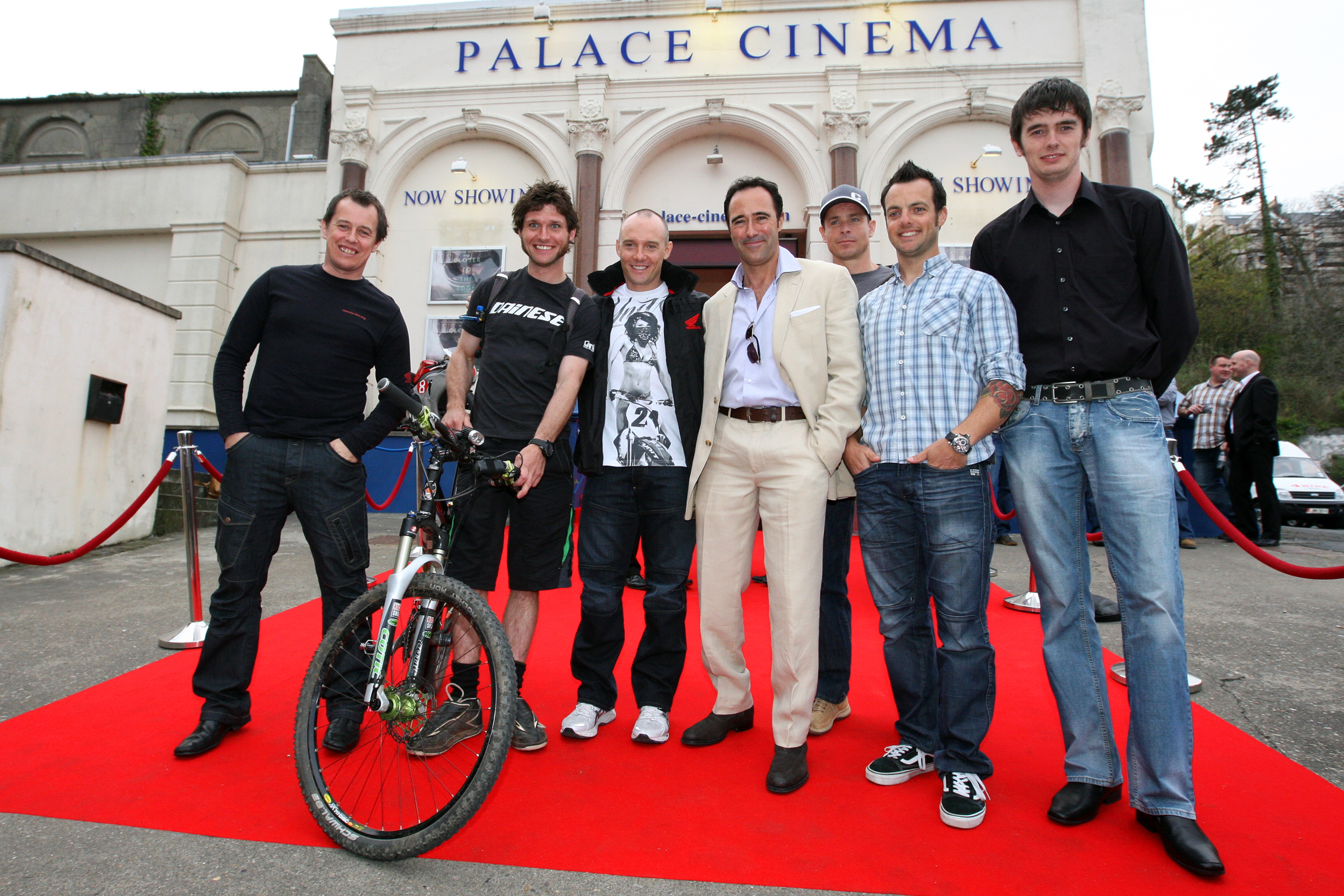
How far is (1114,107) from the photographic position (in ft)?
34.7

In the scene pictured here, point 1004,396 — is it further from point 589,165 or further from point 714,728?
point 589,165

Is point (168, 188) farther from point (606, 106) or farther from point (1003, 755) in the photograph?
point (1003, 755)

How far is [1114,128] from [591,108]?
25.3ft

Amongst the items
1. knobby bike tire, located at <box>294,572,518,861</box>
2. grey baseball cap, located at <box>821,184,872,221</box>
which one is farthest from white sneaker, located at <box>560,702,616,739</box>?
grey baseball cap, located at <box>821,184,872,221</box>

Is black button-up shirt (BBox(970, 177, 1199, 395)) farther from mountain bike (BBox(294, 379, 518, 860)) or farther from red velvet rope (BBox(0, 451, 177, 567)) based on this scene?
red velvet rope (BBox(0, 451, 177, 567))

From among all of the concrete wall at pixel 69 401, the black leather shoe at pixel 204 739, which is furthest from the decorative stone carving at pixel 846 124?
the black leather shoe at pixel 204 739

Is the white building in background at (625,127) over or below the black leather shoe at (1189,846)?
over

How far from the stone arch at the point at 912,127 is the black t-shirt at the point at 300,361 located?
9618mm

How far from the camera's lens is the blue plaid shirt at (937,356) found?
2.35 meters

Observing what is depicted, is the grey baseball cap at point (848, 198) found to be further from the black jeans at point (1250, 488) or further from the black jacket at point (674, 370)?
the black jeans at point (1250, 488)

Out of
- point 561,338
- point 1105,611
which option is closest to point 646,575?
point 561,338

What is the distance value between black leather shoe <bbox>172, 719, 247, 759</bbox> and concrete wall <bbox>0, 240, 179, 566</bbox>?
194 inches

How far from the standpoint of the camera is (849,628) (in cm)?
288

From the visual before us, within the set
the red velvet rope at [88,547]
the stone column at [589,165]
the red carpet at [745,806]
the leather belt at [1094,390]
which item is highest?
the stone column at [589,165]
